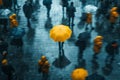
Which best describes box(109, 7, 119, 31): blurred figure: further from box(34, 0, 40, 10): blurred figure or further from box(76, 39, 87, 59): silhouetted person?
box(34, 0, 40, 10): blurred figure

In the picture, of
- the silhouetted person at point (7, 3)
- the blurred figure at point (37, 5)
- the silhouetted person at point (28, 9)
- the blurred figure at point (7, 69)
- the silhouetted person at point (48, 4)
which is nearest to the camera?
the blurred figure at point (7, 69)

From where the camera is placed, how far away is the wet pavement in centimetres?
1692

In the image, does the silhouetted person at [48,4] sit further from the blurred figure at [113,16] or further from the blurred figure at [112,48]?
the blurred figure at [112,48]

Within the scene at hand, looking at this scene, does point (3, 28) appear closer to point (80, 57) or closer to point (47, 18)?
point (47, 18)

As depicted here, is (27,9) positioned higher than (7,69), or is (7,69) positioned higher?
(27,9)

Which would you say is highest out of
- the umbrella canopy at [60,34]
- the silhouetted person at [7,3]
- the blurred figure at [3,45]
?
the silhouetted person at [7,3]

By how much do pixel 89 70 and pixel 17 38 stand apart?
13.2ft

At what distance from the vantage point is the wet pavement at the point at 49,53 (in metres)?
16.9

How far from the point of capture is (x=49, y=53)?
60.0 feet

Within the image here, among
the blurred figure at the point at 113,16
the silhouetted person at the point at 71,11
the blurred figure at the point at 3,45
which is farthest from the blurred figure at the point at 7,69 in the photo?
the blurred figure at the point at 113,16

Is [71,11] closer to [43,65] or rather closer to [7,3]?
[7,3]

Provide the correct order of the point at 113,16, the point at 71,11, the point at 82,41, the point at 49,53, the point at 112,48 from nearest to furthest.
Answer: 1. the point at 112,48
2. the point at 82,41
3. the point at 49,53
4. the point at 113,16
5. the point at 71,11

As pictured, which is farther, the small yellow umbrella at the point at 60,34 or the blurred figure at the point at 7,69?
the small yellow umbrella at the point at 60,34

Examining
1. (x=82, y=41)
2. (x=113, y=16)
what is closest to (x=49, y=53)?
(x=82, y=41)
